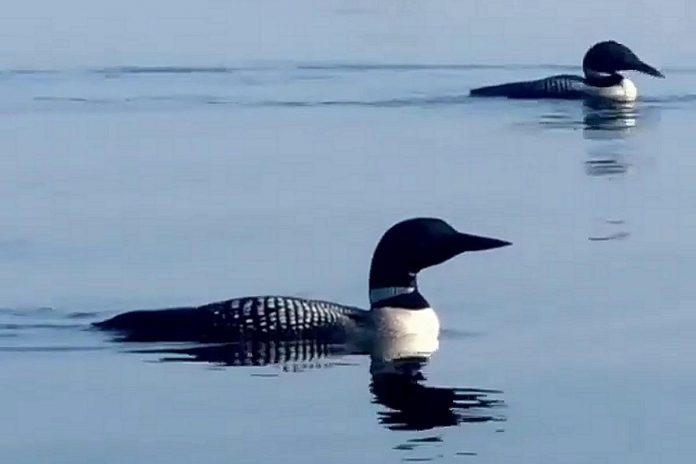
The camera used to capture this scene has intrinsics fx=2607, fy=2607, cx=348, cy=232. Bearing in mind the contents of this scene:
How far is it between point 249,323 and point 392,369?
26.8 inches

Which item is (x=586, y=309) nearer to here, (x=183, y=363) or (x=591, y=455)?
(x=183, y=363)

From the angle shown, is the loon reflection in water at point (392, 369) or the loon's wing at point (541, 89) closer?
the loon reflection in water at point (392, 369)

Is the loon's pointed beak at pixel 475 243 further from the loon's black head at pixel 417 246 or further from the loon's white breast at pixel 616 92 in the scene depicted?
the loon's white breast at pixel 616 92

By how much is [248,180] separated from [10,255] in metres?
3.36

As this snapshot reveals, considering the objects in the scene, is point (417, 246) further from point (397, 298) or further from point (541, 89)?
point (541, 89)

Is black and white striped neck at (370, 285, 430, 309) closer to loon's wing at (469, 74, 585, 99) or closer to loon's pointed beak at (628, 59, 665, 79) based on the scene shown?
loon's wing at (469, 74, 585, 99)

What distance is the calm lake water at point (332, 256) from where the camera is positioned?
29.4 feet

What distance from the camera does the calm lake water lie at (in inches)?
352

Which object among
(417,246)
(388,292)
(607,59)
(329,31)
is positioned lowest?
(388,292)

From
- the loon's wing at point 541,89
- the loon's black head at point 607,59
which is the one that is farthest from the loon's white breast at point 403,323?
the loon's black head at point 607,59

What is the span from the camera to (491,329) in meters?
10.9

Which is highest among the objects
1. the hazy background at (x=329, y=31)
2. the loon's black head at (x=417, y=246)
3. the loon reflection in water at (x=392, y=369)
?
the hazy background at (x=329, y=31)

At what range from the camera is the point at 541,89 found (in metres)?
21.8

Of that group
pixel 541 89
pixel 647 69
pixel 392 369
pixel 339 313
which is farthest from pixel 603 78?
pixel 392 369
